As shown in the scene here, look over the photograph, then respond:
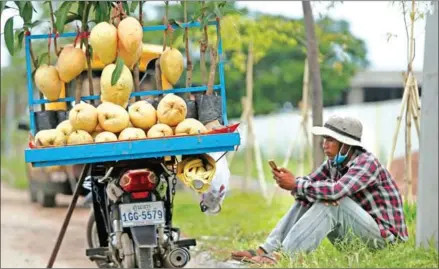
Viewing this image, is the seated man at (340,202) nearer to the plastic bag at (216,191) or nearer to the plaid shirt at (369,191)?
the plaid shirt at (369,191)

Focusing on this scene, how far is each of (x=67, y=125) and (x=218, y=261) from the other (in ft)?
8.73

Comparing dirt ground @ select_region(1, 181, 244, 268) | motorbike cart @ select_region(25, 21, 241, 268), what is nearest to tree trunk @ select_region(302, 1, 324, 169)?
dirt ground @ select_region(1, 181, 244, 268)

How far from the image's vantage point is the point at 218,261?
30.9ft

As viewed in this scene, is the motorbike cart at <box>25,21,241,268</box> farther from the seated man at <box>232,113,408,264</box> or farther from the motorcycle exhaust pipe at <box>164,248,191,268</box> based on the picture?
the seated man at <box>232,113,408,264</box>

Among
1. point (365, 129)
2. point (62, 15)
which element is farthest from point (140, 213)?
point (365, 129)

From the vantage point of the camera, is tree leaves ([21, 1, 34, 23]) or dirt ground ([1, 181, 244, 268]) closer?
tree leaves ([21, 1, 34, 23])

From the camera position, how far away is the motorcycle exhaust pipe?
7.69 meters

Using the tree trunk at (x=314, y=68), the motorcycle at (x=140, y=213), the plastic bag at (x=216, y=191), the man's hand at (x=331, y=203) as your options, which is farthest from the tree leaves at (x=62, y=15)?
the tree trunk at (x=314, y=68)

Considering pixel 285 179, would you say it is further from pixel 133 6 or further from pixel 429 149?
pixel 133 6

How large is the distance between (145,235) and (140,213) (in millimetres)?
164

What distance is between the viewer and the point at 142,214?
24.4 feet

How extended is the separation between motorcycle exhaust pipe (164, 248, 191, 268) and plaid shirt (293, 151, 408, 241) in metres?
0.98

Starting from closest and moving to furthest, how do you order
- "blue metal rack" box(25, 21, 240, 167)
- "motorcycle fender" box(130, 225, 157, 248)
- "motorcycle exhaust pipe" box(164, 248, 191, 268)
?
"blue metal rack" box(25, 21, 240, 167)
"motorcycle fender" box(130, 225, 157, 248)
"motorcycle exhaust pipe" box(164, 248, 191, 268)

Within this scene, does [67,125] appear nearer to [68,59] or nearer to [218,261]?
[68,59]
